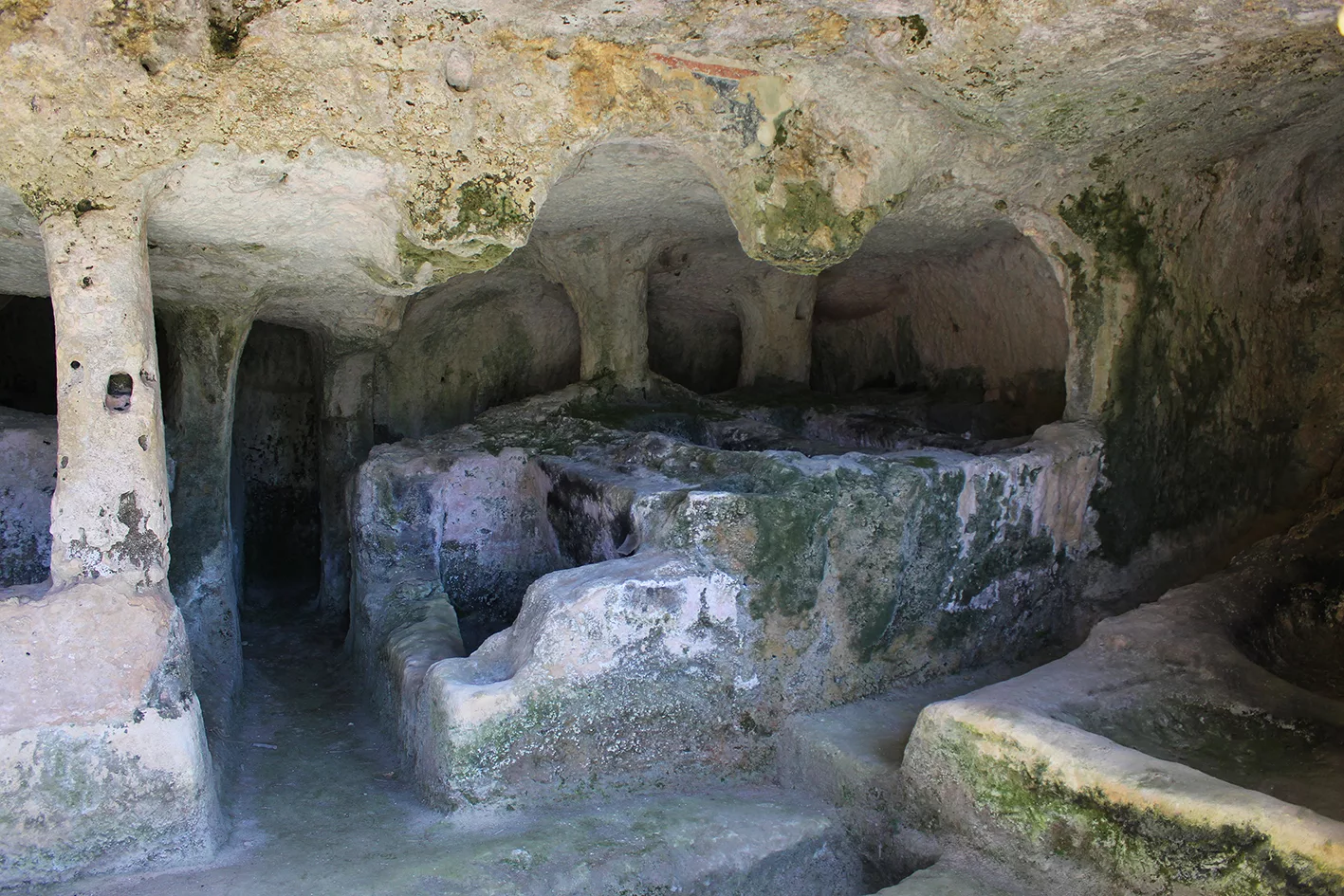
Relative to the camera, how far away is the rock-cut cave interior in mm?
3441

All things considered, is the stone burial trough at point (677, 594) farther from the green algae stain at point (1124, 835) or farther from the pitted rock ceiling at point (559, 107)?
the pitted rock ceiling at point (559, 107)

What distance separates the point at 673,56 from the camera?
4.05m

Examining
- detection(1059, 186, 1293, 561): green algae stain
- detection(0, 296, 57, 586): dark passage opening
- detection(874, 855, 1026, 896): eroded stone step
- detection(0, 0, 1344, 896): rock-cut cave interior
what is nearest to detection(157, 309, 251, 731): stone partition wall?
detection(0, 0, 1344, 896): rock-cut cave interior

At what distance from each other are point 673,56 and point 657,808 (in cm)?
285

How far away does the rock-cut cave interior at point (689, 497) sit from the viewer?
3.44 metres

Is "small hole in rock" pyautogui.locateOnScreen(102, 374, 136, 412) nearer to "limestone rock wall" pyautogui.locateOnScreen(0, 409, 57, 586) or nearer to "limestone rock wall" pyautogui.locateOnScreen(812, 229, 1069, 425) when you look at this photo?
"limestone rock wall" pyautogui.locateOnScreen(0, 409, 57, 586)

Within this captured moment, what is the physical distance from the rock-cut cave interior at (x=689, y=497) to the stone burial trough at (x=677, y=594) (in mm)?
22

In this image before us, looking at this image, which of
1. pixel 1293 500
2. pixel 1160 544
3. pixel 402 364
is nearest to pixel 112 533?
pixel 402 364

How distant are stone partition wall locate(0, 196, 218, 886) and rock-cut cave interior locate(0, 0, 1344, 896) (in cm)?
1

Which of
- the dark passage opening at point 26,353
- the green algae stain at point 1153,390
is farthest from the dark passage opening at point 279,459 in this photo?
the green algae stain at point 1153,390

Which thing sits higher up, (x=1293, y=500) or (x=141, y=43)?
(x=141, y=43)

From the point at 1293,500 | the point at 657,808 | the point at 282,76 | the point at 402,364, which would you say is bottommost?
the point at 657,808

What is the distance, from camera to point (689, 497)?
14.2 feet

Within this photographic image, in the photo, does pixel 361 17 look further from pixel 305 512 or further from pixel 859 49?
pixel 305 512
